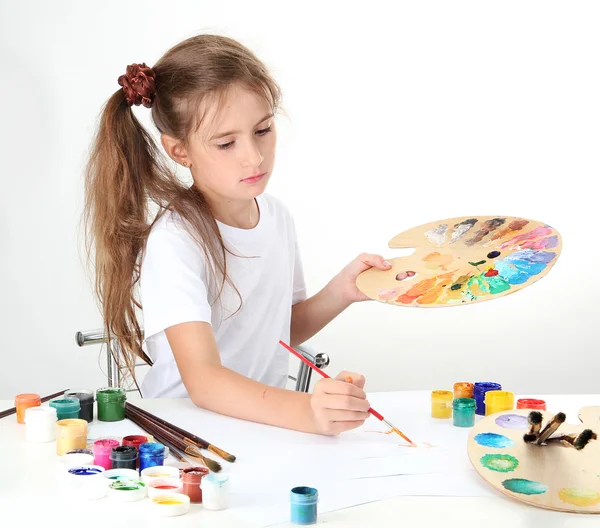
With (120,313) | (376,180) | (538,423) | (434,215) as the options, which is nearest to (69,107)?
(376,180)

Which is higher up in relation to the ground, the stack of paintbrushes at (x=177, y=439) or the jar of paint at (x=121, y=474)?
the stack of paintbrushes at (x=177, y=439)

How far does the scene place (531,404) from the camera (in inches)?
57.4

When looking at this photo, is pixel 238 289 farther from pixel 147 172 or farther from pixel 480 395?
pixel 480 395

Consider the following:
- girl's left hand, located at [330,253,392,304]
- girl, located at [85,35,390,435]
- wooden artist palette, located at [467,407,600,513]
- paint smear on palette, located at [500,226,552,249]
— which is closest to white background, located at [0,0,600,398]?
girl, located at [85,35,390,435]

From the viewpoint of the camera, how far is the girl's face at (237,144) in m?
1.63

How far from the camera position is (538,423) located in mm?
1214

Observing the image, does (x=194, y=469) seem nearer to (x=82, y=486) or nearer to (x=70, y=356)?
(x=82, y=486)

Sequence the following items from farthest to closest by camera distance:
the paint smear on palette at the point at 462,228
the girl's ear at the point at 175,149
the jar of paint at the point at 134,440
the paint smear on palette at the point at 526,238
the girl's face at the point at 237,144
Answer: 1. the girl's ear at the point at 175,149
2. the girl's face at the point at 237,144
3. the paint smear on palette at the point at 462,228
4. the paint smear on palette at the point at 526,238
5. the jar of paint at the point at 134,440

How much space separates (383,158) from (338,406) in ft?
7.96

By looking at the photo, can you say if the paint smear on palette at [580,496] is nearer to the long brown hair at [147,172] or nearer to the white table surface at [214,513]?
Answer: the white table surface at [214,513]

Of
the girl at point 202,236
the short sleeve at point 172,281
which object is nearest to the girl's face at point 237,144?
the girl at point 202,236

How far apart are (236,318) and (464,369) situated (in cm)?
192

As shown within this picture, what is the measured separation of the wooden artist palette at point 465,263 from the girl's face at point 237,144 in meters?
0.28

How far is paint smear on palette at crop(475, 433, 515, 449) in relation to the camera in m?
1.23
